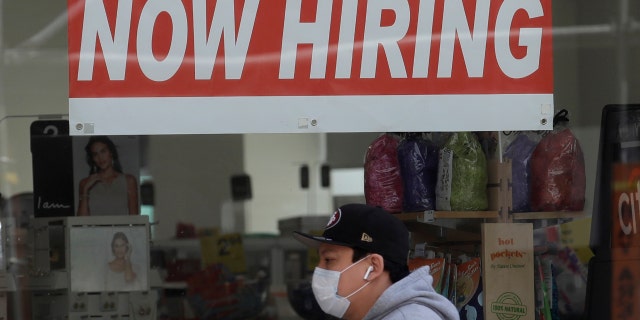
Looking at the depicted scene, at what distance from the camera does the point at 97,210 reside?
494cm

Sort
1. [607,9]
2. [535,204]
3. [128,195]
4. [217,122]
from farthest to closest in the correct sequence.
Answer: [128,195]
[607,9]
[535,204]
[217,122]

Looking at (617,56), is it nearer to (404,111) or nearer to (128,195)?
(404,111)

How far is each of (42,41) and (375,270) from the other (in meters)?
3.91

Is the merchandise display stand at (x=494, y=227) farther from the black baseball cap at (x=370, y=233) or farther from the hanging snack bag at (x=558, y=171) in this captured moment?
the black baseball cap at (x=370, y=233)

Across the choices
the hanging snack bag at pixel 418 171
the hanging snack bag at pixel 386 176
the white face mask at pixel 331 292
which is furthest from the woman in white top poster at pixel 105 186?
the white face mask at pixel 331 292

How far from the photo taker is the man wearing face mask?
2.54 m

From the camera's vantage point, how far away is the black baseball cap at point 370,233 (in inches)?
101

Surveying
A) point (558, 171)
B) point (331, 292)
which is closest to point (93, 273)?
point (558, 171)

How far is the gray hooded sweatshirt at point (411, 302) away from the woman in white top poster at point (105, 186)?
8.56ft

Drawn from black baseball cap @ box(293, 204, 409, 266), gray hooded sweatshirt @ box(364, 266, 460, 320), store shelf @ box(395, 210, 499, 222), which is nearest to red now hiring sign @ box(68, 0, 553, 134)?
store shelf @ box(395, 210, 499, 222)

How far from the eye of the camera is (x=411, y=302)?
2.51 m

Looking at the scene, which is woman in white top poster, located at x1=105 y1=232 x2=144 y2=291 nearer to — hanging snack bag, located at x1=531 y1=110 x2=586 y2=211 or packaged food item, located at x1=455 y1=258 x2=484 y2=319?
packaged food item, located at x1=455 y1=258 x2=484 y2=319

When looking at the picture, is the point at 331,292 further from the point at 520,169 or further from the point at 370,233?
the point at 520,169

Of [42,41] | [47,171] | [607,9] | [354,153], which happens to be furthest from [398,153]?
[354,153]
